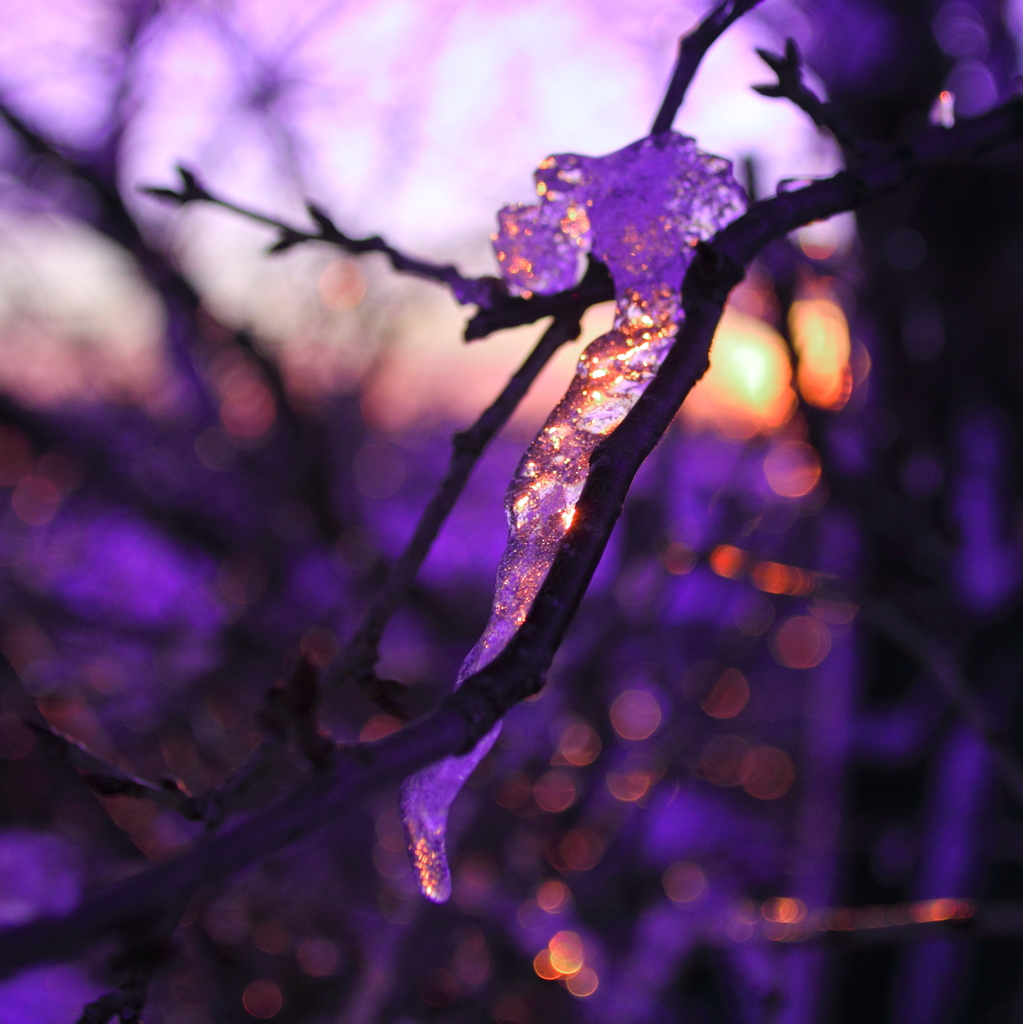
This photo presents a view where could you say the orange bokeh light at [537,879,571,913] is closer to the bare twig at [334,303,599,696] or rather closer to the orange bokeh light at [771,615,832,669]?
the bare twig at [334,303,599,696]

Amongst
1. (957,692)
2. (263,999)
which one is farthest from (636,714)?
(957,692)

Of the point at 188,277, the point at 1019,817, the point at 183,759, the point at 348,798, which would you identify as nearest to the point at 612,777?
the point at 1019,817

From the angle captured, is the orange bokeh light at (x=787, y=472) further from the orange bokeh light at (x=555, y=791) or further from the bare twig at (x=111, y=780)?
the bare twig at (x=111, y=780)

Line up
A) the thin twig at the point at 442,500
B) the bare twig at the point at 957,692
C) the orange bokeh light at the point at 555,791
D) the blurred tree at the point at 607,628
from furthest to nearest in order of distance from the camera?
1. the orange bokeh light at the point at 555,791
2. the blurred tree at the point at 607,628
3. the bare twig at the point at 957,692
4. the thin twig at the point at 442,500

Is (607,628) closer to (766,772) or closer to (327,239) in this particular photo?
(327,239)

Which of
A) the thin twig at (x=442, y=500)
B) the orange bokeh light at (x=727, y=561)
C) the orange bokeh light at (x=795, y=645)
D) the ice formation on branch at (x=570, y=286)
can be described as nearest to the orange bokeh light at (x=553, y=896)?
the orange bokeh light at (x=727, y=561)

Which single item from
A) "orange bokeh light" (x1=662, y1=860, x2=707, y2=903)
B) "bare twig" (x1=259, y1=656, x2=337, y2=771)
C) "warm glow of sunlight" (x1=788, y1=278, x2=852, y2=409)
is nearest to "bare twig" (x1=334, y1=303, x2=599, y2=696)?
"bare twig" (x1=259, y1=656, x2=337, y2=771)

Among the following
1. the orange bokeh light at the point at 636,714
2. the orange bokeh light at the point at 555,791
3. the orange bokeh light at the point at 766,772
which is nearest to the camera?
the orange bokeh light at the point at 555,791
